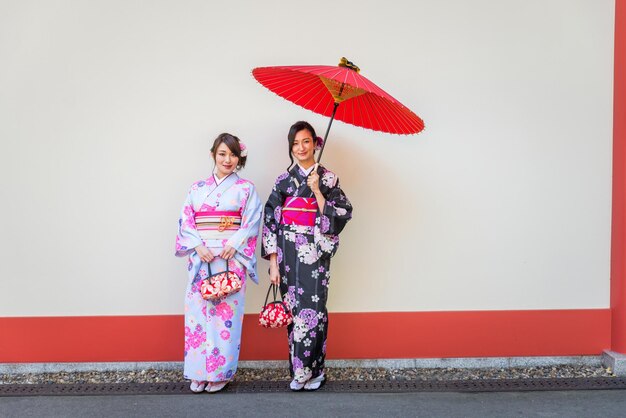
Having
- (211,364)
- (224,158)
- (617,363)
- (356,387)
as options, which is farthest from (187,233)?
(617,363)

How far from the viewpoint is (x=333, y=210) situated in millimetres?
3969

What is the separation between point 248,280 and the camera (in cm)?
448

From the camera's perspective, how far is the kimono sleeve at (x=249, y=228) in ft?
13.1

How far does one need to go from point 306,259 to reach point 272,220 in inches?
14.4

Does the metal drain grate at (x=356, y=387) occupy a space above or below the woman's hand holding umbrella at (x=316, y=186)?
below

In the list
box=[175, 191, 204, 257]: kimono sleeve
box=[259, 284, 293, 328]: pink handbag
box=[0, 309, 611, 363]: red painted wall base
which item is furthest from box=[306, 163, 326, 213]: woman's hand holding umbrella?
box=[0, 309, 611, 363]: red painted wall base

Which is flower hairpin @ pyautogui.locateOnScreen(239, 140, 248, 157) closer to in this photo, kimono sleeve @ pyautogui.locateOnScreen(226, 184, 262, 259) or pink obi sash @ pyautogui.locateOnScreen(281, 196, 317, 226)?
kimono sleeve @ pyautogui.locateOnScreen(226, 184, 262, 259)

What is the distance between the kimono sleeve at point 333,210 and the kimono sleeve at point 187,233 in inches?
33.0

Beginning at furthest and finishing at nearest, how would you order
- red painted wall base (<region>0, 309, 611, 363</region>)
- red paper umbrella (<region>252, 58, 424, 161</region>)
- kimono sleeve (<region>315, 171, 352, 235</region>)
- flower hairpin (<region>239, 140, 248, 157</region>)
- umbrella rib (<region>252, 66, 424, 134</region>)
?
1. red painted wall base (<region>0, 309, 611, 363</region>)
2. flower hairpin (<region>239, 140, 248, 157</region>)
3. kimono sleeve (<region>315, 171, 352, 235</region>)
4. umbrella rib (<region>252, 66, 424, 134</region>)
5. red paper umbrella (<region>252, 58, 424, 161</region>)

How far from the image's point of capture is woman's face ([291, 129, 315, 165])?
4012 millimetres

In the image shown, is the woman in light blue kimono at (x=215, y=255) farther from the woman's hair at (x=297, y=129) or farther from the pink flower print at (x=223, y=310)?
the woman's hair at (x=297, y=129)

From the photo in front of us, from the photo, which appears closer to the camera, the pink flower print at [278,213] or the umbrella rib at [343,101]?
the umbrella rib at [343,101]

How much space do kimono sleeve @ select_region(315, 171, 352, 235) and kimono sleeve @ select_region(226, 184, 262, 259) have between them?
1.41 ft

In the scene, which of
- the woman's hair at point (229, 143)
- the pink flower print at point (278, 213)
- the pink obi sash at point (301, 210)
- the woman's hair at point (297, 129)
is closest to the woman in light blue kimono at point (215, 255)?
the woman's hair at point (229, 143)
